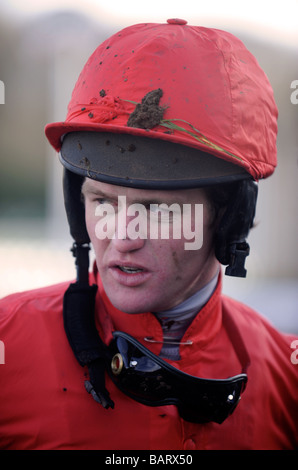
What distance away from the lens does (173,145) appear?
1482mm

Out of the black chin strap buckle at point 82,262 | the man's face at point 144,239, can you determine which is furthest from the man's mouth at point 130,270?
the black chin strap buckle at point 82,262

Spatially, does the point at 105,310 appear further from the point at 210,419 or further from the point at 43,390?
the point at 210,419

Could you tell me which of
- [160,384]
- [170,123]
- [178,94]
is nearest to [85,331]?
[160,384]

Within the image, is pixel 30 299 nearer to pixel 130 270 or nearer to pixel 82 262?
pixel 82 262

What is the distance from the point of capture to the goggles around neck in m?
1.58

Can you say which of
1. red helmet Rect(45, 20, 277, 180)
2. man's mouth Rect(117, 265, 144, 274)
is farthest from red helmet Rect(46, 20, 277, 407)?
man's mouth Rect(117, 265, 144, 274)

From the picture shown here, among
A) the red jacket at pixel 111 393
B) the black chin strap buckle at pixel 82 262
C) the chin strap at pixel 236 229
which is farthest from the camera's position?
the black chin strap buckle at pixel 82 262

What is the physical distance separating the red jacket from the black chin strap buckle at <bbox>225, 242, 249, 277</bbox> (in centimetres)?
25

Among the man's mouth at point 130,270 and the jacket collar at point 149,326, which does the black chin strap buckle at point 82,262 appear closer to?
the jacket collar at point 149,326

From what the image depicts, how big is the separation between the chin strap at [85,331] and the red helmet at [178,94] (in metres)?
0.65

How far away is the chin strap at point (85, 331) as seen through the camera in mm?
1565

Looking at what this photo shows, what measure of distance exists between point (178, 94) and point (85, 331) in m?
0.98

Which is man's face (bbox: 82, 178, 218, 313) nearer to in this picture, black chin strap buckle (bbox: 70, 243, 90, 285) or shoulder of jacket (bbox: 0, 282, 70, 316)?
black chin strap buckle (bbox: 70, 243, 90, 285)

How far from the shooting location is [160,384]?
1.58 meters
